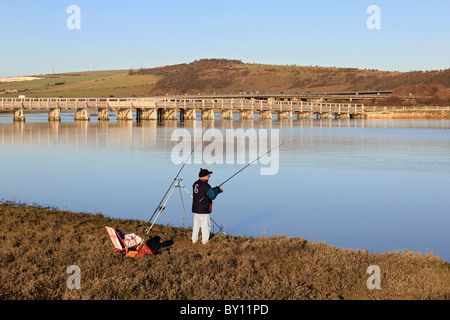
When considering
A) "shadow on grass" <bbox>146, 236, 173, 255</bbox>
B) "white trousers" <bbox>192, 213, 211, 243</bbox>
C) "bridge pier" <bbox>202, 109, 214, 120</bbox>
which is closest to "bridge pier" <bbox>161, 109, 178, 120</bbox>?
"bridge pier" <bbox>202, 109, 214, 120</bbox>

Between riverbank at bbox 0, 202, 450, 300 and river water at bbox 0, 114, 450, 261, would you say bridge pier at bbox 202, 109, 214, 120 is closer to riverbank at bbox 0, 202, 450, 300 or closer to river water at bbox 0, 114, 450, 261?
river water at bbox 0, 114, 450, 261

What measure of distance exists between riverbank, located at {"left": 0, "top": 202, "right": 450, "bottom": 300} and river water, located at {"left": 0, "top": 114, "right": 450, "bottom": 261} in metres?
2.18

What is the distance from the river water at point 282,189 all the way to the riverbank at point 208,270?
218cm

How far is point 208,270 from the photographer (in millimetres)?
10445

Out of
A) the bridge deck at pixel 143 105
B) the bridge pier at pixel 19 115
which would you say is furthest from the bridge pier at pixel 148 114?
the bridge pier at pixel 19 115

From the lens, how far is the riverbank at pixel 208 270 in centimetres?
934

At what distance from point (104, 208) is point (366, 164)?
Answer: 17.8 m

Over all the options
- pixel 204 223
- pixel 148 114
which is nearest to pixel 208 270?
pixel 204 223

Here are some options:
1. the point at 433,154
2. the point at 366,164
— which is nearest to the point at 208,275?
the point at 366,164

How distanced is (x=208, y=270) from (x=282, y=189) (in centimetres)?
1315

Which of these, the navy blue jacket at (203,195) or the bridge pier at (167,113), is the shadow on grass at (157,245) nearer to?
the navy blue jacket at (203,195)
